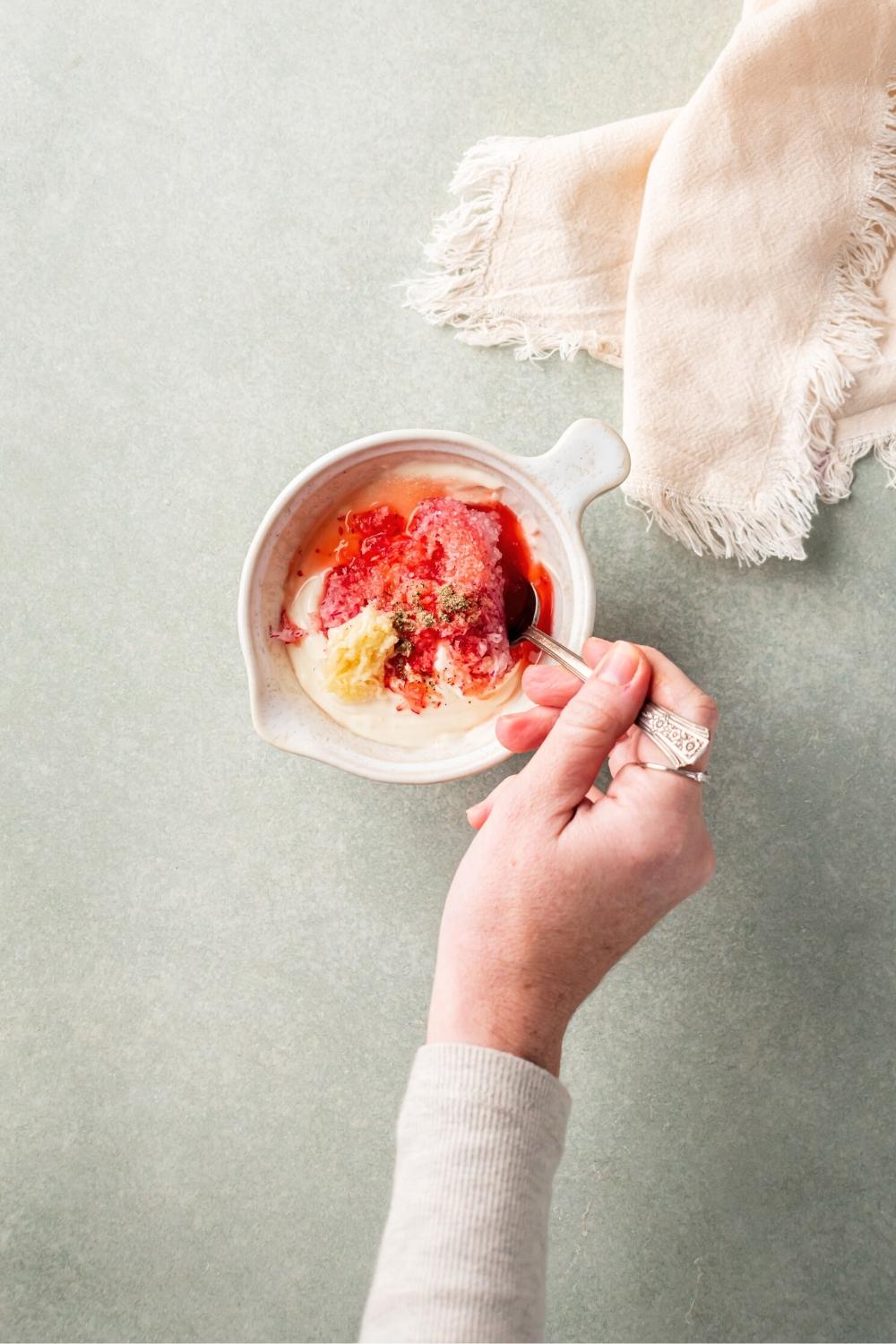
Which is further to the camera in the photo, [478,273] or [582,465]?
[478,273]

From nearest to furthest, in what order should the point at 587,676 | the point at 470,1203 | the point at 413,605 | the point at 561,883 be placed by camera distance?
the point at 470,1203 < the point at 561,883 < the point at 587,676 < the point at 413,605

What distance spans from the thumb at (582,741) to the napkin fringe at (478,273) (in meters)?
0.64

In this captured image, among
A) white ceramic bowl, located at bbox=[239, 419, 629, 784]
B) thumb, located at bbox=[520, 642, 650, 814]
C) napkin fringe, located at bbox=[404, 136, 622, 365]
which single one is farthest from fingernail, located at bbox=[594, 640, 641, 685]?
napkin fringe, located at bbox=[404, 136, 622, 365]

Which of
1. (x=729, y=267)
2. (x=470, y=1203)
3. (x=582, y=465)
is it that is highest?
(x=729, y=267)

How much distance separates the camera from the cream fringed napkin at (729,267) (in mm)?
1393

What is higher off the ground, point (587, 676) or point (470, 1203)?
point (587, 676)

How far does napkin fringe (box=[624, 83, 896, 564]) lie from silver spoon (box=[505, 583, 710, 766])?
0.26 m

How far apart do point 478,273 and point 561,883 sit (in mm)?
Result: 951

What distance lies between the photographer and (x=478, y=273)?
1.51m

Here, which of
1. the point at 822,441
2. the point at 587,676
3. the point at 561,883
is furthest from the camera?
the point at 822,441

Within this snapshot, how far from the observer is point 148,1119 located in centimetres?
154

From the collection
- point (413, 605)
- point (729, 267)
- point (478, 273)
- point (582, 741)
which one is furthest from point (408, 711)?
point (729, 267)

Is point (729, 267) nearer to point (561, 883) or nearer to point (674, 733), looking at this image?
point (674, 733)

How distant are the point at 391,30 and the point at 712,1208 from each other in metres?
1.88
